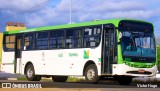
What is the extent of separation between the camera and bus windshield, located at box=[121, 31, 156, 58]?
72.4ft

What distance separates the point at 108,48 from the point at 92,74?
177 cm

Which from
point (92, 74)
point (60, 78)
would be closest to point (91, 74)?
point (92, 74)

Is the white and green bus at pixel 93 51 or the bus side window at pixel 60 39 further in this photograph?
the bus side window at pixel 60 39

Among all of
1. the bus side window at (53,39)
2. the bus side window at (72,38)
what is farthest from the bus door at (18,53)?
the bus side window at (72,38)

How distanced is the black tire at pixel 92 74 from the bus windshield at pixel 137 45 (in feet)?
6.54

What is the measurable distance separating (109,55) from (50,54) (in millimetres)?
5216

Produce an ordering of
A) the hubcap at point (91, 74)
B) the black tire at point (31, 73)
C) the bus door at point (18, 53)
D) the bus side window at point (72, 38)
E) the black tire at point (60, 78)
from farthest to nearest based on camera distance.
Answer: the bus door at point (18, 53) < the black tire at point (60, 78) < the black tire at point (31, 73) < the bus side window at point (72, 38) < the hubcap at point (91, 74)

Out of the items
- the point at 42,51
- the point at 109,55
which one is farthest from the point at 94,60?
the point at 42,51

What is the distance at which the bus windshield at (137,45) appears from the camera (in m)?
22.1

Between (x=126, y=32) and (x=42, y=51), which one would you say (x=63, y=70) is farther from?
(x=126, y=32)

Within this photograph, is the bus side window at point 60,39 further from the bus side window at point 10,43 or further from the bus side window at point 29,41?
the bus side window at point 10,43

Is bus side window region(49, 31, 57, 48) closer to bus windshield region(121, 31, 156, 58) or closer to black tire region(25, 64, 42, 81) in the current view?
black tire region(25, 64, 42, 81)

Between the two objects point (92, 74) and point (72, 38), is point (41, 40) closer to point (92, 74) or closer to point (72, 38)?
point (72, 38)

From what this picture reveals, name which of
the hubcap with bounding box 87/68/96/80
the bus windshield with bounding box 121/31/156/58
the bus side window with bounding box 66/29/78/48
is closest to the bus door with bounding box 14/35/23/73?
the bus side window with bounding box 66/29/78/48
